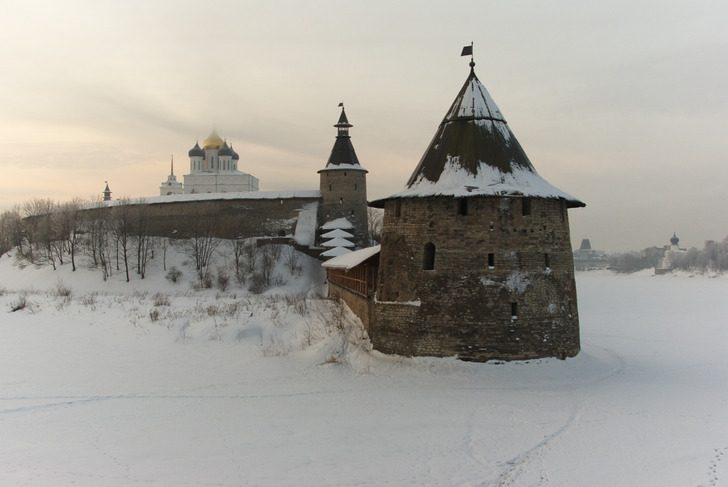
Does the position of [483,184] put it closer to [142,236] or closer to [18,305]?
[18,305]

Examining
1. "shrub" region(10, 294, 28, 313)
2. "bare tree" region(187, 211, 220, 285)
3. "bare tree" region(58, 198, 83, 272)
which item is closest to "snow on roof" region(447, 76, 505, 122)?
"shrub" region(10, 294, 28, 313)

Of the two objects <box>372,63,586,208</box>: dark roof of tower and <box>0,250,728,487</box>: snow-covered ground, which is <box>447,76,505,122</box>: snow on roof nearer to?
<box>372,63,586,208</box>: dark roof of tower

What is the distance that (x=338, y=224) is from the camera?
33844mm

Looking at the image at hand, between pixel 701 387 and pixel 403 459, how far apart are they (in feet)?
21.9

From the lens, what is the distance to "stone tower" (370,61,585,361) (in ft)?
36.9

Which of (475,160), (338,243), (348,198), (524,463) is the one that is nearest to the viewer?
(524,463)

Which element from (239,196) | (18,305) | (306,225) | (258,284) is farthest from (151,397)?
(239,196)

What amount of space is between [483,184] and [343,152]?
23.3m

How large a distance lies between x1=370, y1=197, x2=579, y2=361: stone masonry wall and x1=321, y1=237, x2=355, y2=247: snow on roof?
784 inches

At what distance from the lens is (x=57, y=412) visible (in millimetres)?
9328

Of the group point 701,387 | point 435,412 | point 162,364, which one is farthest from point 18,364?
point 701,387

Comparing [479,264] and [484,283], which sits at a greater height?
[479,264]

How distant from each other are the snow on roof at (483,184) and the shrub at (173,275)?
2149 centimetres

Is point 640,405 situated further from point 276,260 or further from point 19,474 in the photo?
point 276,260
